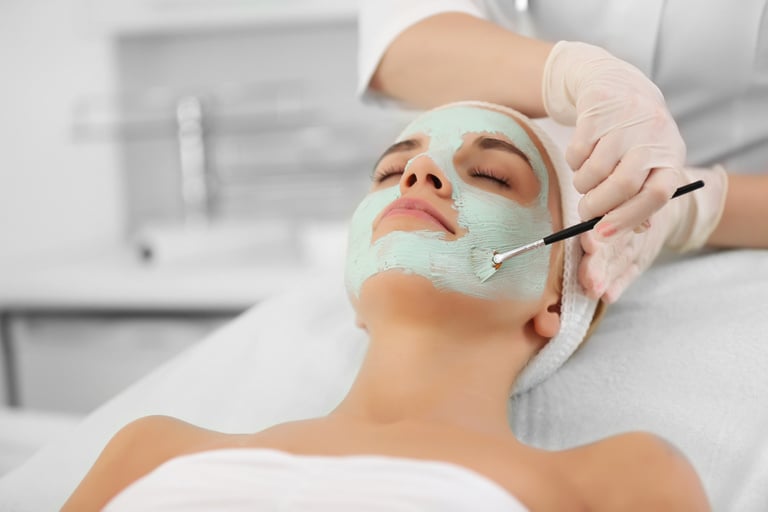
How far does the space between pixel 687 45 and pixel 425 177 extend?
0.50m

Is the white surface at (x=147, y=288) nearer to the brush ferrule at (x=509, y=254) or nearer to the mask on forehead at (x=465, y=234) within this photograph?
the mask on forehead at (x=465, y=234)

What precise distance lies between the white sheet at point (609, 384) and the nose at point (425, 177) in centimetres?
28

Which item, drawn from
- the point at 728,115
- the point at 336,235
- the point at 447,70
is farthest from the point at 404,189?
the point at 336,235

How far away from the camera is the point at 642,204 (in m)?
0.73

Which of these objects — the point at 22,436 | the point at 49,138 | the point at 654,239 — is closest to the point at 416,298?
the point at 654,239

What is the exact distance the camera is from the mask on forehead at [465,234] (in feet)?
2.65

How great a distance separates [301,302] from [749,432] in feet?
2.14

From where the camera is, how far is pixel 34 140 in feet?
7.72

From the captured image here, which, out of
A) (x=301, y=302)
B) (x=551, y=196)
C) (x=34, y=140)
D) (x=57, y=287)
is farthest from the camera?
(x=34, y=140)

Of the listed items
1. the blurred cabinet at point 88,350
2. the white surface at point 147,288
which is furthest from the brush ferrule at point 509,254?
the blurred cabinet at point 88,350

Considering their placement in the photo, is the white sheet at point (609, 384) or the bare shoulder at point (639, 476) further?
the white sheet at point (609, 384)

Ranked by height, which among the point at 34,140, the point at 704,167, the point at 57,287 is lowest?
the point at 57,287

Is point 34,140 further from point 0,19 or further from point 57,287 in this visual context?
point 57,287

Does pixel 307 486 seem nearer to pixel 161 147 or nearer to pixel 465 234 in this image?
pixel 465 234
